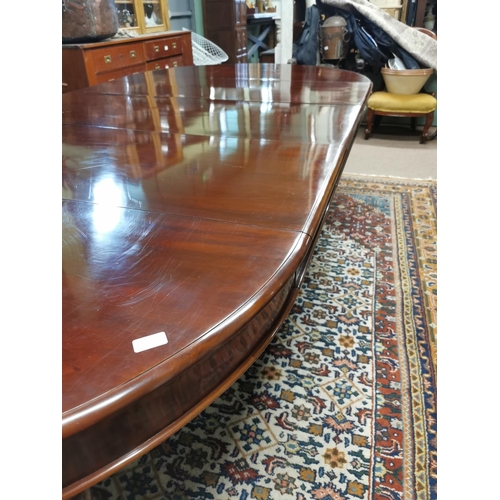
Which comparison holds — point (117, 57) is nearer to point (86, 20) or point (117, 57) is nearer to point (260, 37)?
point (86, 20)

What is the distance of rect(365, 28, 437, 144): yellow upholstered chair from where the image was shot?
2.73 meters

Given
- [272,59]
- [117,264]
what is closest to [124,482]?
[117,264]

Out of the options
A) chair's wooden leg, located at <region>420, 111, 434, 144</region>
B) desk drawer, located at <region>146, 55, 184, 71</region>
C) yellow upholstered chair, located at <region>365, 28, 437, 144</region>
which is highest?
desk drawer, located at <region>146, 55, 184, 71</region>

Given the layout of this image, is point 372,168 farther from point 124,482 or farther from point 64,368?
point 64,368

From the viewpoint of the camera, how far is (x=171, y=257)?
55 cm

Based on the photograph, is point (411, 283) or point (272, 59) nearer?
point (411, 283)

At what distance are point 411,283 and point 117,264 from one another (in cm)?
117

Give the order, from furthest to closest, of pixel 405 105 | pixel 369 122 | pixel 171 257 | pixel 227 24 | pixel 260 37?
pixel 260 37, pixel 227 24, pixel 369 122, pixel 405 105, pixel 171 257

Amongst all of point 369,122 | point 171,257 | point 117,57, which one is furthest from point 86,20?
point 171,257

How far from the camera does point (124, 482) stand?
0.84 metres

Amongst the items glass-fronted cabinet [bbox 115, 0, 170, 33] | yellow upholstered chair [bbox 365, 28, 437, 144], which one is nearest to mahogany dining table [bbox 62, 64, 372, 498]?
yellow upholstered chair [bbox 365, 28, 437, 144]

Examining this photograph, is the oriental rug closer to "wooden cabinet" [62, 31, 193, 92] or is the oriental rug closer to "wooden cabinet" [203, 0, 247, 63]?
"wooden cabinet" [62, 31, 193, 92]

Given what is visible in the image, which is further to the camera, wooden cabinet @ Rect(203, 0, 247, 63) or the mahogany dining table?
wooden cabinet @ Rect(203, 0, 247, 63)

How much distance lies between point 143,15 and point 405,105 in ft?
6.60
